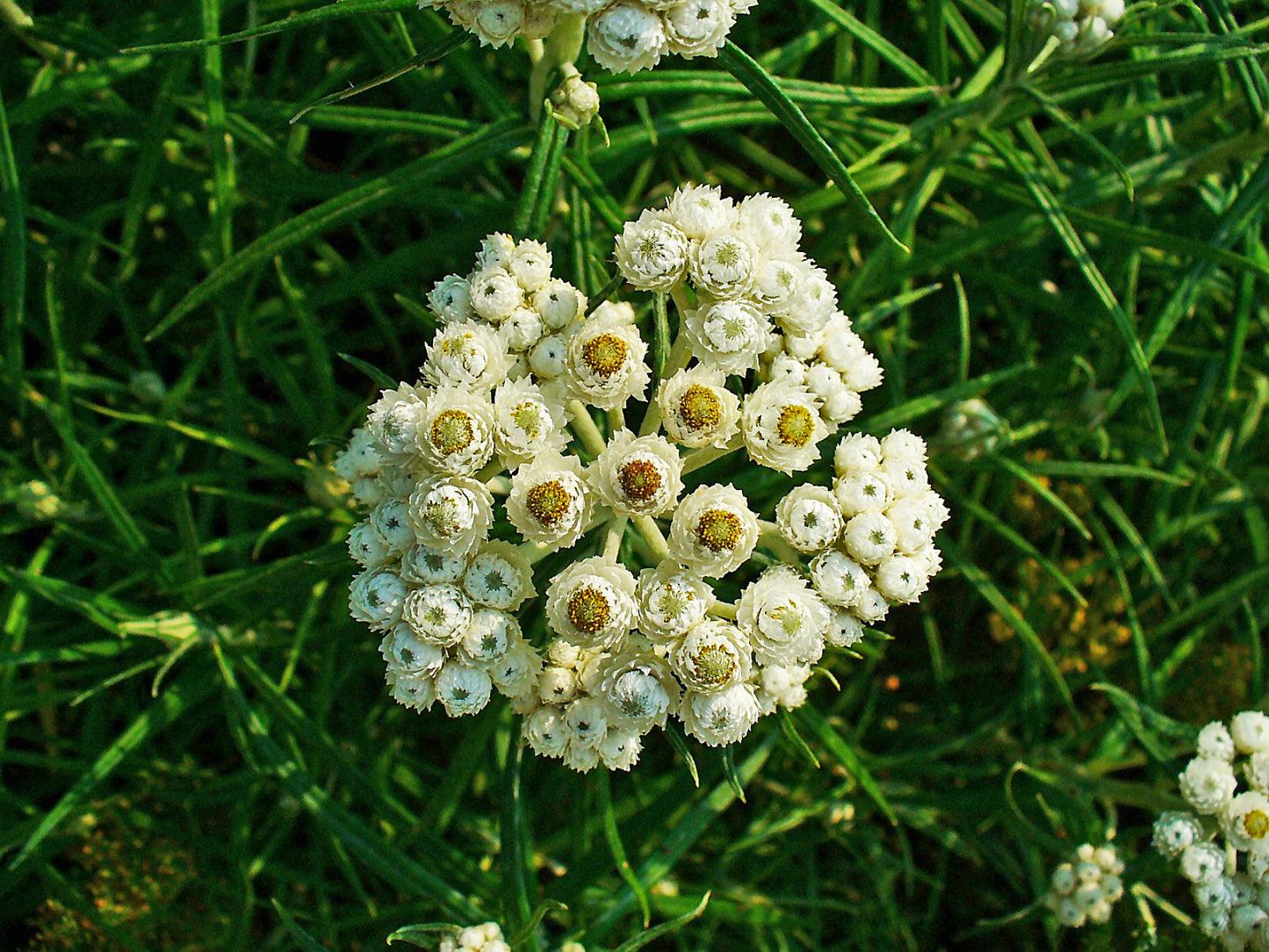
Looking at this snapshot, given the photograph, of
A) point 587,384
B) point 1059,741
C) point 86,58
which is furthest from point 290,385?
point 1059,741

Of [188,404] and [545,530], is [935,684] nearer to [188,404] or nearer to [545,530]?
[545,530]

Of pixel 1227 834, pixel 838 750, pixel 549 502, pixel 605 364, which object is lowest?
pixel 1227 834

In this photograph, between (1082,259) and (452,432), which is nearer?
(452,432)

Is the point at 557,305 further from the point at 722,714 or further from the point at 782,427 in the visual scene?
the point at 722,714

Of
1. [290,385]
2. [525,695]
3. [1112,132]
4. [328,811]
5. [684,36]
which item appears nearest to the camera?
[684,36]

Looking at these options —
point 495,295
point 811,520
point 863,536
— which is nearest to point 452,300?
point 495,295

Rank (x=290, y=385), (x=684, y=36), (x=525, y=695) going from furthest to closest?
(x=290, y=385), (x=525, y=695), (x=684, y=36)

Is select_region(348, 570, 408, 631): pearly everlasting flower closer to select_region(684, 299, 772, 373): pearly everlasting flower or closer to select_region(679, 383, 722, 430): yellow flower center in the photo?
select_region(679, 383, 722, 430): yellow flower center
